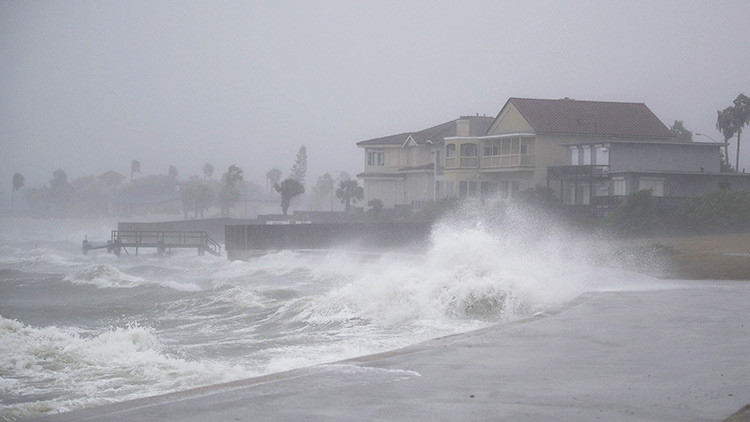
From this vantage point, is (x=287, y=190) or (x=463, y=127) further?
(x=287, y=190)

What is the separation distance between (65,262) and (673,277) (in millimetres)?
48527

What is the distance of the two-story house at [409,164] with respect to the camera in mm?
70938

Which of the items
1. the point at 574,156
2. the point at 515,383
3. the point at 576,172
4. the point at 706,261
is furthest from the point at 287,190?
the point at 515,383

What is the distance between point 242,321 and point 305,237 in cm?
3541

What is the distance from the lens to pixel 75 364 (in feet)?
45.5

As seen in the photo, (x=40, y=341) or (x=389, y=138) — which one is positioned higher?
(x=389, y=138)

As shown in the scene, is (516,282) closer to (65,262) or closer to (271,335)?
(271,335)

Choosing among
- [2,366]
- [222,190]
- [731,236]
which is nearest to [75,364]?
[2,366]

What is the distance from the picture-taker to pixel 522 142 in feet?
194

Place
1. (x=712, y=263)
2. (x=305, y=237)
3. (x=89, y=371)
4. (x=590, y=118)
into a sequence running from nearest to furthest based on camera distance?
1. (x=89, y=371)
2. (x=712, y=263)
3. (x=305, y=237)
4. (x=590, y=118)

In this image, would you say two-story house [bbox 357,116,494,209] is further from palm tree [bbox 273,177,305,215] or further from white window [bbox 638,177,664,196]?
white window [bbox 638,177,664,196]

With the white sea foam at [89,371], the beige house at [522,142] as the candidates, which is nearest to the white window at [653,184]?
the beige house at [522,142]

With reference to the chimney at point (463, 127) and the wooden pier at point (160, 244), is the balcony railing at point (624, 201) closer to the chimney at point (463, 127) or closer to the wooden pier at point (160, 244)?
the chimney at point (463, 127)

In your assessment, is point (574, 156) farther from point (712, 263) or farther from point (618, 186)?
point (712, 263)
